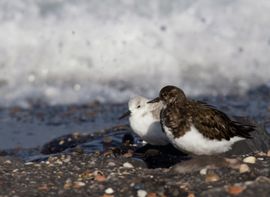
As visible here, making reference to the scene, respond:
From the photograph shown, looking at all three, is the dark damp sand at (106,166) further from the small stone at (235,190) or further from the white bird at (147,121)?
the white bird at (147,121)

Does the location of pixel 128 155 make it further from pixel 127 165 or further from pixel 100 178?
pixel 100 178

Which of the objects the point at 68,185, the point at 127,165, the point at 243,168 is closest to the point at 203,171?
the point at 243,168

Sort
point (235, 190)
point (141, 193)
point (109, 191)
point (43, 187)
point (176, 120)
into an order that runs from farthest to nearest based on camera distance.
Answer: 1. point (176, 120)
2. point (43, 187)
3. point (109, 191)
4. point (141, 193)
5. point (235, 190)

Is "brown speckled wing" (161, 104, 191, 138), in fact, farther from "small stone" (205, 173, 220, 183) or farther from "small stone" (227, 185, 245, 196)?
"small stone" (227, 185, 245, 196)

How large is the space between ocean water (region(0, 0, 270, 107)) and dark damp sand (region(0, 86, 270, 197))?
1283mm

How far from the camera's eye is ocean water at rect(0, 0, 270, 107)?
10.6m

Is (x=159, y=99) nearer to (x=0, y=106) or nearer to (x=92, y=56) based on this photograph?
(x=0, y=106)

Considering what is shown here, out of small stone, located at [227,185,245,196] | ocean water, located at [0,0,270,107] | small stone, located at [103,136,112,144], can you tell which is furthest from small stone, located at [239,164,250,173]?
ocean water, located at [0,0,270,107]

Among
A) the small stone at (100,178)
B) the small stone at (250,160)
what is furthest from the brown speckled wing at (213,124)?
the small stone at (100,178)

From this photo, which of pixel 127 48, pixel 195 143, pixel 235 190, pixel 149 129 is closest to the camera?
pixel 235 190

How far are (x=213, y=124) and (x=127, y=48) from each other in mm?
6271

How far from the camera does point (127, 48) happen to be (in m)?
12.1

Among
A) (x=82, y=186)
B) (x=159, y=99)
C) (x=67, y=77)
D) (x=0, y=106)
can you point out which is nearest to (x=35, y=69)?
(x=67, y=77)

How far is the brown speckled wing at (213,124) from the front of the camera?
5.92 meters
